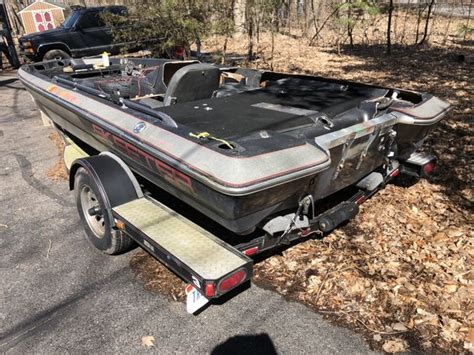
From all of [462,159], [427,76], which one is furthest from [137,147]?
[427,76]

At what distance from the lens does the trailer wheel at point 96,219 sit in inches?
133

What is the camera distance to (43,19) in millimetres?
14805

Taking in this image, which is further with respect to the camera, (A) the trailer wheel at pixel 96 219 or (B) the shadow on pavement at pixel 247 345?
(A) the trailer wheel at pixel 96 219

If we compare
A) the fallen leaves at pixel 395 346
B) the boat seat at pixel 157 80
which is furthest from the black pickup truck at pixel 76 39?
the fallen leaves at pixel 395 346

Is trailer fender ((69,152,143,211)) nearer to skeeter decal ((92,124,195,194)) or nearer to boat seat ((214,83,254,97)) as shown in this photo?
skeeter decal ((92,124,195,194))

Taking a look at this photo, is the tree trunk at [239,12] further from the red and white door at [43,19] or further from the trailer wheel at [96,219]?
the red and white door at [43,19]

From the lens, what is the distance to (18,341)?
273 cm

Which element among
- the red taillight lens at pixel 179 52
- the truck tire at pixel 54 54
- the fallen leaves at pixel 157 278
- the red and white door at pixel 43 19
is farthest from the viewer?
the red and white door at pixel 43 19

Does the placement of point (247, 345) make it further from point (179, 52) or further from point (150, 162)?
point (179, 52)

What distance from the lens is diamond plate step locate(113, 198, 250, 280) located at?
8.27 feet

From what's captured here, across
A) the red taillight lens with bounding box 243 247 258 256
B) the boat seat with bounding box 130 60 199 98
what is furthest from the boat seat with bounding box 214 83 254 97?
the red taillight lens with bounding box 243 247 258 256

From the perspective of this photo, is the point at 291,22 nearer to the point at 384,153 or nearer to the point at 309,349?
the point at 384,153

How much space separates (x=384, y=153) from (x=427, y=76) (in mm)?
6442

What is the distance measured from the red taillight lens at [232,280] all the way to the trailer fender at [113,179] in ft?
4.36
